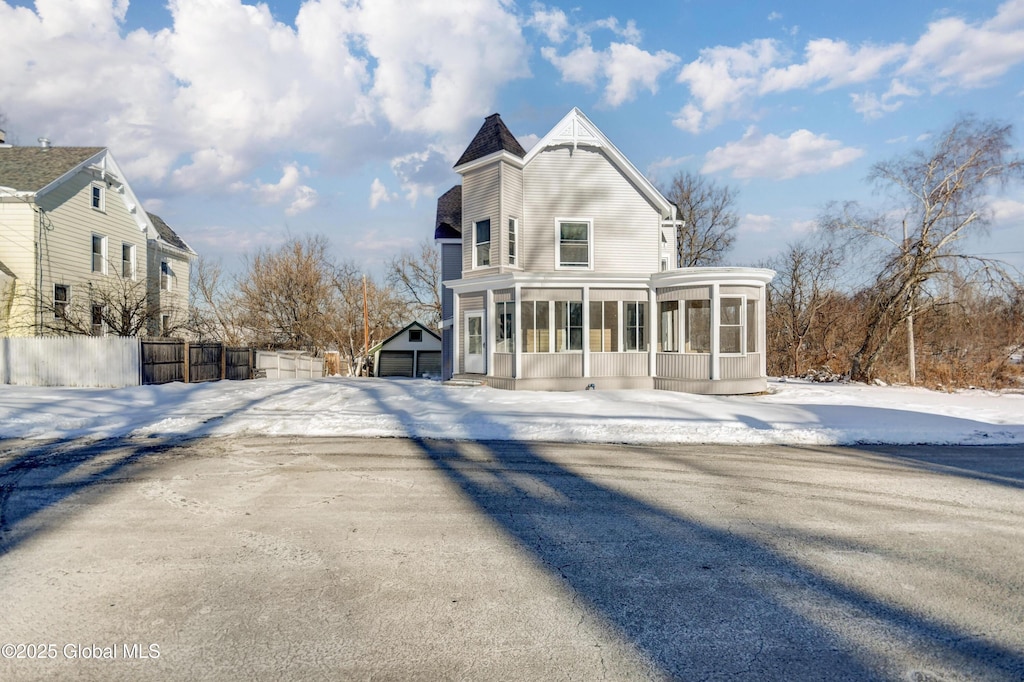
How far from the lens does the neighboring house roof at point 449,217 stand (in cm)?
2172

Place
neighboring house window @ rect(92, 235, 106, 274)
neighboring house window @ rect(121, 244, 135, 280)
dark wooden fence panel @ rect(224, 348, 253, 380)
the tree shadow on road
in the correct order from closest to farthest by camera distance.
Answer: the tree shadow on road, dark wooden fence panel @ rect(224, 348, 253, 380), neighboring house window @ rect(92, 235, 106, 274), neighboring house window @ rect(121, 244, 135, 280)

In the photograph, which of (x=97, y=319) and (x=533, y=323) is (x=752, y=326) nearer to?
(x=533, y=323)

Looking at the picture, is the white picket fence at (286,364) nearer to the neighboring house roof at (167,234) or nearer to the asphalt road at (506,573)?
the neighboring house roof at (167,234)

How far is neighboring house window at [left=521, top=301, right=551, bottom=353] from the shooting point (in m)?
17.3

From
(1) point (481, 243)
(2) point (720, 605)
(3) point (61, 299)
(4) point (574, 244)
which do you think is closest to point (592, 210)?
(4) point (574, 244)

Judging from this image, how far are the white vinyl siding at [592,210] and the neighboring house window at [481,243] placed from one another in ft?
3.92

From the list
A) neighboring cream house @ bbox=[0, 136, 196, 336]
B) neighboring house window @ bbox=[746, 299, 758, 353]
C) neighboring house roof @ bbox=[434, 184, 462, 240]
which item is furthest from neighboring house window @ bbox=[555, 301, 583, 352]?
neighboring cream house @ bbox=[0, 136, 196, 336]

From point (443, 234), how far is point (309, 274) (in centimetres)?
1960

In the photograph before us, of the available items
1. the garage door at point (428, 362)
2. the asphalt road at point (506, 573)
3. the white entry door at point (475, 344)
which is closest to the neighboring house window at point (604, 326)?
the white entry door at point (475, 344)

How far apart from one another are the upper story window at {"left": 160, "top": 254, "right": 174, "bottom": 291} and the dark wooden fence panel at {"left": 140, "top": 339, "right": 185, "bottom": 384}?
11081 millimetres

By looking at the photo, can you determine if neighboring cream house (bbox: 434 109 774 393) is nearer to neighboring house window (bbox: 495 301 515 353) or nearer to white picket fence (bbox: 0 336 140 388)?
neighboring house window (bbox: 495 301 515 353)

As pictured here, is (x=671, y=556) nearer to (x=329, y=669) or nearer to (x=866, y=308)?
(x=329, y=669)

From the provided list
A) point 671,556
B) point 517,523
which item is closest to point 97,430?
point 517,523

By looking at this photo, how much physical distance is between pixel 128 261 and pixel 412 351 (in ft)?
66.7
